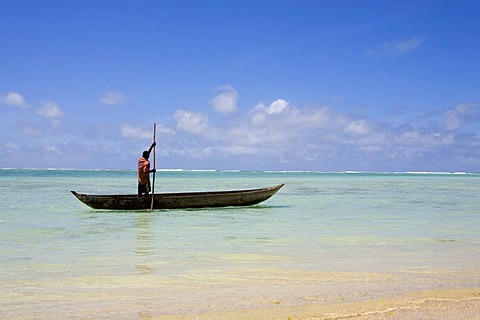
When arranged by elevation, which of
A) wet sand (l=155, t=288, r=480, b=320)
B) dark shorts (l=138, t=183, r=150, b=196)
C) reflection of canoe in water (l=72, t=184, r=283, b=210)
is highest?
dark shorts (l=138, t=183, r=150, b=196)

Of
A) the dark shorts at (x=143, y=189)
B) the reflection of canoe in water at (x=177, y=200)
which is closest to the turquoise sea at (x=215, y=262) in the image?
the reflection of canoe in water at (x=177, y=200)

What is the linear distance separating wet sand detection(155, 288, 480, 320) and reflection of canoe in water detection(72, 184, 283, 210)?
1248cm

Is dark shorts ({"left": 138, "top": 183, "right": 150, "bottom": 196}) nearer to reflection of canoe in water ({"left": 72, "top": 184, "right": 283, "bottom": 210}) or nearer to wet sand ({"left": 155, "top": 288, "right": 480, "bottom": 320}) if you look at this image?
reflection of canoe in water ({"left": 72, "top": 184, "right": 283, "bottom": 210})

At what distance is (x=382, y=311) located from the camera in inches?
183

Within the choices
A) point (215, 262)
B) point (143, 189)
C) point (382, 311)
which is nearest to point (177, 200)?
point (143, 189)

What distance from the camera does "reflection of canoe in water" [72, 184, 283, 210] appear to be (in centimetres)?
1677

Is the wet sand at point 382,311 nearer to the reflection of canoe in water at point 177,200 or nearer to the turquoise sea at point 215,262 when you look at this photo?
the turquoise sea at point 215,262

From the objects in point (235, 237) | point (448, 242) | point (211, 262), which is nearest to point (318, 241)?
point (235, 237)

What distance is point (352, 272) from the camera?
688cm

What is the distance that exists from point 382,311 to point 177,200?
13.2m

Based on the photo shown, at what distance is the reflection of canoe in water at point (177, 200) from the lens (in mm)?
16766

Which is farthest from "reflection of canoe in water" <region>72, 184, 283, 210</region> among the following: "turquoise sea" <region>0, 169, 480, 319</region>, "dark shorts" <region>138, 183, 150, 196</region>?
"turquoise sea" <region>0, 169, 480, 319</region>

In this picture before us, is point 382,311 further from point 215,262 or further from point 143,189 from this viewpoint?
point 143,189

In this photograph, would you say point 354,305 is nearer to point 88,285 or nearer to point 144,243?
point 88,285
